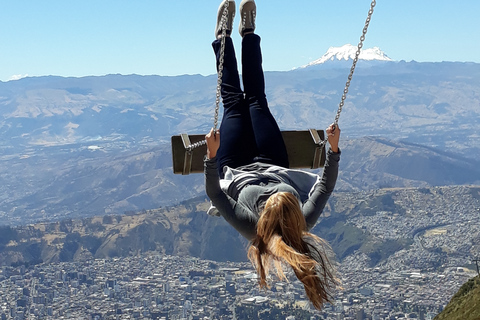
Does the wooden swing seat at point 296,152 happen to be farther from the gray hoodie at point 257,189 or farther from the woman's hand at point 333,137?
the woman's hand at point 333,137


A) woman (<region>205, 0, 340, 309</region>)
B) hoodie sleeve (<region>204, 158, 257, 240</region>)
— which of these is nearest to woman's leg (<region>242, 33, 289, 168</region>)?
woman (<region>205, 0, 340, 309</region>)

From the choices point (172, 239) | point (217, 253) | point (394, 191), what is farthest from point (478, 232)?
point (172, 239)

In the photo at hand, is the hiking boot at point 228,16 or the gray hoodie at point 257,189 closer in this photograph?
the gray hoodie at point 257,189

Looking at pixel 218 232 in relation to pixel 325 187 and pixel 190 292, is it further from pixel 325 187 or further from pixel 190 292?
pixel 325 187

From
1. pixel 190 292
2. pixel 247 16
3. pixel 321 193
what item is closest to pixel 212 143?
pixel 321 193

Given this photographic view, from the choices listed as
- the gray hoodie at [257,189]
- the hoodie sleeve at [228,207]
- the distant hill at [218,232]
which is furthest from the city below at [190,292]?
the hoodie sleeve at [228,207]

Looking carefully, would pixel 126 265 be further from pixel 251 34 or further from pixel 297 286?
pixel 251 34
